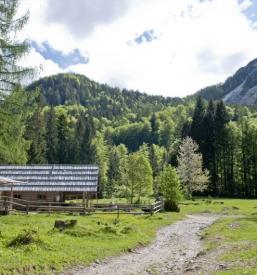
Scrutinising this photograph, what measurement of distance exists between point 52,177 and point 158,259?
3487 cm

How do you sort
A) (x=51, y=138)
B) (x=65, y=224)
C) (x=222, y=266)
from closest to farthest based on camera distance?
(x=222, y=266)
(x=65, y=224)
(x=51, y=138)

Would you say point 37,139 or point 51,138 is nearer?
point 37,139

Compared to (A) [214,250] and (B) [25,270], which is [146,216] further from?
(B) [25,270]

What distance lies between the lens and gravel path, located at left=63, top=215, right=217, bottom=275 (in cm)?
1928

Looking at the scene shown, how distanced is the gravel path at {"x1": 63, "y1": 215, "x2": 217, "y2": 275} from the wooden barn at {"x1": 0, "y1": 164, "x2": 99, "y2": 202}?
2225 cm

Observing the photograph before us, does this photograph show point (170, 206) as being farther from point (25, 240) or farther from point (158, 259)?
point (25, 240)

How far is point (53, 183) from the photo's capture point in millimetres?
54812

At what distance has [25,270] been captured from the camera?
56.1 ft

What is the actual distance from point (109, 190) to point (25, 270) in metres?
95.2

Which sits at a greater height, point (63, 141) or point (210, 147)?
point (63, 141)

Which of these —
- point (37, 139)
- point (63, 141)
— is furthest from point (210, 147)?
point (37, 139)

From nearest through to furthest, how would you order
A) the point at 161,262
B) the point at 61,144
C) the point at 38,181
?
1. the point at 161,262
2. the point at 38,181
3. the point at 61,144

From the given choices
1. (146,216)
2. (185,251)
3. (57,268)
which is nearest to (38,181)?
(146,216)

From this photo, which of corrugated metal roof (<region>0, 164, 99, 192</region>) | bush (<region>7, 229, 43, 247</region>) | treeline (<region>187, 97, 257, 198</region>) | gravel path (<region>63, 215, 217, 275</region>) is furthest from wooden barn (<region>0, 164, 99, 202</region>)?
treeline (<region>187, 97, 257, 198</region>)
